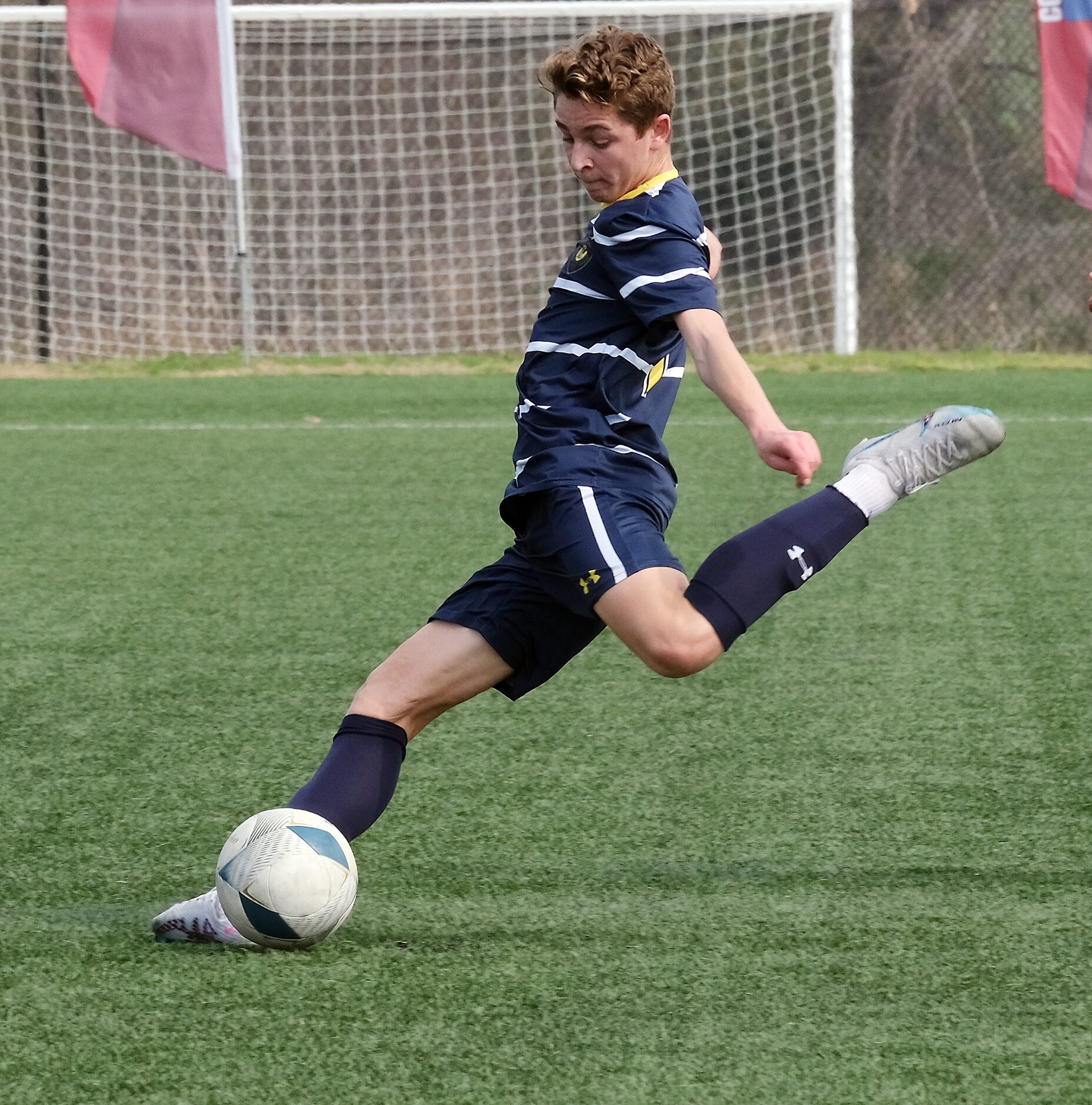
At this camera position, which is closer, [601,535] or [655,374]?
[601,535]

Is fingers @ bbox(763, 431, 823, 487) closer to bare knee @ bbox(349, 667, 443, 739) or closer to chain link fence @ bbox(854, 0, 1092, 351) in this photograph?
bare knee @ bbox(349, 667, 443, 739)

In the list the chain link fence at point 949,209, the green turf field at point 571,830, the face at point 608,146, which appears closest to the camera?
the green turf field at point 571,830

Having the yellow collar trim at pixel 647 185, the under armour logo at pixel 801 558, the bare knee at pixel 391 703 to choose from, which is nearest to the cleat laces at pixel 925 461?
the under armour logo at pixel 801 558

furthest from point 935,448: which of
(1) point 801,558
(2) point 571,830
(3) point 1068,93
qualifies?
(3) point 1068,93

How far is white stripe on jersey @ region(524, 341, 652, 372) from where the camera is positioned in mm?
2471

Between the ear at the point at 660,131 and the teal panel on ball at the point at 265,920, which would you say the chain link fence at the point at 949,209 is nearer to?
the ear at the point at 660,131

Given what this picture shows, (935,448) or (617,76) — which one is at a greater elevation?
(617,76)

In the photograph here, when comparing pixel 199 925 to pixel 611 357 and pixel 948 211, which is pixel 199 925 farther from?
pixel 948 211

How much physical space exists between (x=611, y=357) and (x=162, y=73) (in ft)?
26.5

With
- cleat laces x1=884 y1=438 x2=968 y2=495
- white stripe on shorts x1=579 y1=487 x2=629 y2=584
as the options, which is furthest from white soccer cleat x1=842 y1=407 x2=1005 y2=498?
white stripe on shorts x1=579 y1=487 x2=629 y2=584

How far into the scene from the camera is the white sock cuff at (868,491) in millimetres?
2580

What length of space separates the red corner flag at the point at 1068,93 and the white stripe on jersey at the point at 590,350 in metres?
8.08

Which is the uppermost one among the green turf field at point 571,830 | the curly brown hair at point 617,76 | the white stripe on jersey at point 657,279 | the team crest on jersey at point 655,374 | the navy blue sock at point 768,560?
the curly brown hair at point 617,76

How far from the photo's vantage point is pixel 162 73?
31.9 ft
